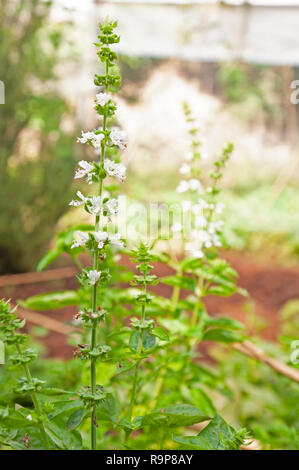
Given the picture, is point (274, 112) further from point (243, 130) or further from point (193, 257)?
point (193, 257)

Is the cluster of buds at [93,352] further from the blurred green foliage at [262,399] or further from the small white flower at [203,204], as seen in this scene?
the blurred green foliage at [262,399]

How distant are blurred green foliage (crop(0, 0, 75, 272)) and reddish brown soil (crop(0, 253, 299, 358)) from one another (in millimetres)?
335

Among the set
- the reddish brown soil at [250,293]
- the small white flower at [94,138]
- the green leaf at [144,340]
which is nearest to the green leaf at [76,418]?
the green leaf at [144,340]

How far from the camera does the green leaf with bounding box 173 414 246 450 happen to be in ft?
2.15

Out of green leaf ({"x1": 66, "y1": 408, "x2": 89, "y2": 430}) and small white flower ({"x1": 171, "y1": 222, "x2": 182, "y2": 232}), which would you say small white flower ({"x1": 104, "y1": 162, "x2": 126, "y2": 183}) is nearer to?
green leaf ({"x1": 66, "y1": 408, "x2": 89, "y2": 430})

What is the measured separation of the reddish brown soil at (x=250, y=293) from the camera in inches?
105

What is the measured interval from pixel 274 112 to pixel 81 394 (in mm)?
7153

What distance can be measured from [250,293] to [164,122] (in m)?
4.01

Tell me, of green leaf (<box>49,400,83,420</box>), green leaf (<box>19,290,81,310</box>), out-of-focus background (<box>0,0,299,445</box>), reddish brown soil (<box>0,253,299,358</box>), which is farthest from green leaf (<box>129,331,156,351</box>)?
reddish brown soil (<box>0,253,299,358</box>)

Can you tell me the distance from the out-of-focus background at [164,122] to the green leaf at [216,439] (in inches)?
35.5

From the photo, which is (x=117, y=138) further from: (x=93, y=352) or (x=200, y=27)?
(x=200, y=27)

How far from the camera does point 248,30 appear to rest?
20.0 feet

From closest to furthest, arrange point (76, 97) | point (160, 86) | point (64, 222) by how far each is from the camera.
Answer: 1. point (64, 222)
2. point (76, 97)
3. point (160, 86)

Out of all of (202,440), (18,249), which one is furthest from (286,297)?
(202,440)
